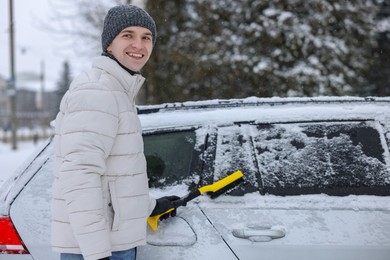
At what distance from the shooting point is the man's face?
1810mm

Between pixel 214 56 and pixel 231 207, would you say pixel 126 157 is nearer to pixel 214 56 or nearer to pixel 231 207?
pixel 231 207

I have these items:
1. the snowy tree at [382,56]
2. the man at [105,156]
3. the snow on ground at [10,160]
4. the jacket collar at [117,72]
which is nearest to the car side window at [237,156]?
the man at [105,156]

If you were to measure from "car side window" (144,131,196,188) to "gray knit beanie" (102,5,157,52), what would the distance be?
2.01 ft

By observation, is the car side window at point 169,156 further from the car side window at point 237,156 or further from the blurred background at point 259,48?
the blurred background at point 259,48

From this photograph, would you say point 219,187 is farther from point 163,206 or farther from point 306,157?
point 306,157

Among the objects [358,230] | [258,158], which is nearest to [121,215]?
[258,158]

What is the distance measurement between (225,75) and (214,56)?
19.2 inches

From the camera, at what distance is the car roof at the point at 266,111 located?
220cm

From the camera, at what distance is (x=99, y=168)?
1564mm

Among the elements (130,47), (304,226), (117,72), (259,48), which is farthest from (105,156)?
(259,48)

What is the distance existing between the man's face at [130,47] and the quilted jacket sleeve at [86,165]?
274mm

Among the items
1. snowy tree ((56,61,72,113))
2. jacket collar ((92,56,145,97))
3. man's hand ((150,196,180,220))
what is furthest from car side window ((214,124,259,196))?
snowy tree ((56,61,72,113))

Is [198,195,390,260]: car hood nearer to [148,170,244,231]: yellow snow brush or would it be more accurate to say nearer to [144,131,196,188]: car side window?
[148,170,244,231]: yellow snow brush

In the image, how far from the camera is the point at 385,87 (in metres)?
13.4
